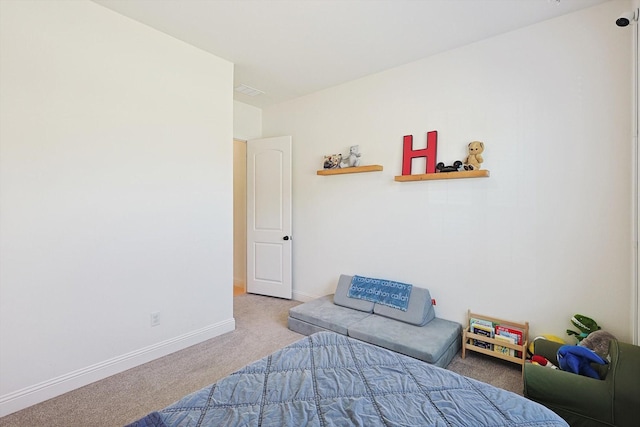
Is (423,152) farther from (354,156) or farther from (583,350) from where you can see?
(583,350)

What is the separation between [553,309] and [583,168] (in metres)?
1.11


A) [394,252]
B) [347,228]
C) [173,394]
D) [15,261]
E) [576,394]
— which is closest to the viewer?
[576,394]

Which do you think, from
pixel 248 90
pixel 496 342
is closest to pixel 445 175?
pixel 496 342

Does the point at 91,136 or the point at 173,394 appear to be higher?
the point at 91,136

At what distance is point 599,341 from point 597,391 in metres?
0.66

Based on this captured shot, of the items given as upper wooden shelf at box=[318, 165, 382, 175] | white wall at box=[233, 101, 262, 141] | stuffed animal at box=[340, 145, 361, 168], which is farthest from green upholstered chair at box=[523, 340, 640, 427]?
white wall at box=[233, 101, 262, 141]

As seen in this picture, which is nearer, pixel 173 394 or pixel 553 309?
pixel 173 394

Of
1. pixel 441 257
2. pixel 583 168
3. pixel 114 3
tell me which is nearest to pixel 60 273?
pixel 114 3

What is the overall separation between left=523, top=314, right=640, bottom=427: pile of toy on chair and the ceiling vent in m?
3.84

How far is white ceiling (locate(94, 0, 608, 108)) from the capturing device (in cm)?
229

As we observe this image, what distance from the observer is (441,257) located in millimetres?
3020

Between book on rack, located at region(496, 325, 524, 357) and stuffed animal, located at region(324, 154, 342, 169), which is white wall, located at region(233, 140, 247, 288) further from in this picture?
book on rack, located at region(496, 325, 524, 357)

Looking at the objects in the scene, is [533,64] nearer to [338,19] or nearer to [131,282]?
[338,19]

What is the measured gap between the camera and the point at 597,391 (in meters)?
1.58
